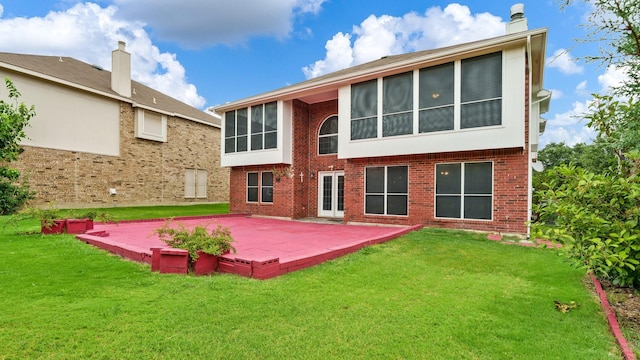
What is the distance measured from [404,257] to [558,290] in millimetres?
2381

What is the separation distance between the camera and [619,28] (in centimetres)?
433

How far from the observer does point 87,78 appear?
17594mm

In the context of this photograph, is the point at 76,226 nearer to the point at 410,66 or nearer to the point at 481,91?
the point at 410,66

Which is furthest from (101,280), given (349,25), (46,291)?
(349,25)

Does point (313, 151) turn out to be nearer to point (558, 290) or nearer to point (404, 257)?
point (404, 257)

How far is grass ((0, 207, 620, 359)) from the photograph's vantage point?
2568 mm

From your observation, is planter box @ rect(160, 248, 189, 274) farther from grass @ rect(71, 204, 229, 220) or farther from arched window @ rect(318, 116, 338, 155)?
arched window @ rect(318, 116, 338, 155)

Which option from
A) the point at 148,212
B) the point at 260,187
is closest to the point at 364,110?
the point at 260,187

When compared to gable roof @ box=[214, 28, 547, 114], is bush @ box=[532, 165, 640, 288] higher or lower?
lower

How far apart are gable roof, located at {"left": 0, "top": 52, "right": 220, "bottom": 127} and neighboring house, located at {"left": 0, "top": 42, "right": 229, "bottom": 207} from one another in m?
0.05

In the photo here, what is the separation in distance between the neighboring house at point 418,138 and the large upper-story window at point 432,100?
3 centimetres

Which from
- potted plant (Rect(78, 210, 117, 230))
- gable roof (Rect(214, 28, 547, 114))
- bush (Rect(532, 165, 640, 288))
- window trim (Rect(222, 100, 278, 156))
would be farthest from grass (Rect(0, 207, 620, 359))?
window trim (Rect(222, 100, 278, 156))

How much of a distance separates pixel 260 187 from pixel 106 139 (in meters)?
9.57

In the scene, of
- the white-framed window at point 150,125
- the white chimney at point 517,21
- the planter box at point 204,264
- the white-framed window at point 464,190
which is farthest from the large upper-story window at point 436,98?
the white-framed window at point 150,125
